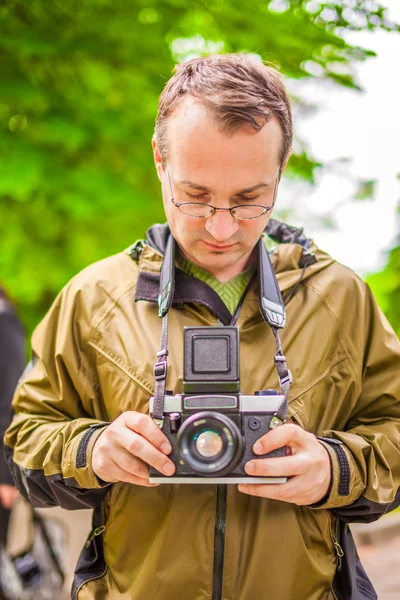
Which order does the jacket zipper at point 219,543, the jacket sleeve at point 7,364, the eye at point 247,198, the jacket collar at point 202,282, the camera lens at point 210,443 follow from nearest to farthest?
the camera lens at point 210,443 < the jacket zipper at point 219,543 < the eye at point 247,198 < the jacket collar at point 202,282 < the jacket sleeve at point 7,364

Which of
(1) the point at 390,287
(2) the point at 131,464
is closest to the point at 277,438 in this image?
(2) the point at 131,464

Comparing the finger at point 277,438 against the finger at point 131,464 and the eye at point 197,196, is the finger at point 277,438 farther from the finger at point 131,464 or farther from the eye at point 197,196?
the eye at point 197,196

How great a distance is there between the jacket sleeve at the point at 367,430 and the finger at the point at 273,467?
0.16 m

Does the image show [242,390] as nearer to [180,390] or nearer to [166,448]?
[180,390]

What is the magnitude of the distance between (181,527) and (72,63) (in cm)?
317

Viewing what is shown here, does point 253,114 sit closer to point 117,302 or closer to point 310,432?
point 117,302

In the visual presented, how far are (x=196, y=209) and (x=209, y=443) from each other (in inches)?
27.2

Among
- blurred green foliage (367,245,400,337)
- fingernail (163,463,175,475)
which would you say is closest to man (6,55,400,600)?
fingernail (163,463,175,475)

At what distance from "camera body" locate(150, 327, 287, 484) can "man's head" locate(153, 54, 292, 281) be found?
13.7 inches

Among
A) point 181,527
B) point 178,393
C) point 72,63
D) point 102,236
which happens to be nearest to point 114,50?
point 72,63

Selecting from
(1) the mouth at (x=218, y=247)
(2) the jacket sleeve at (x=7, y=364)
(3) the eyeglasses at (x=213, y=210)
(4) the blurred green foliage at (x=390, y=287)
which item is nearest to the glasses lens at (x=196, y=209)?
(3) the eyeglasses at (x=213, y=210)

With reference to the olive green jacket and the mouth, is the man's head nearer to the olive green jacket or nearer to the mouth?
the mouth

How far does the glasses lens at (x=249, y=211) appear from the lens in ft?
7.25

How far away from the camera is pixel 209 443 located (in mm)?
1994
